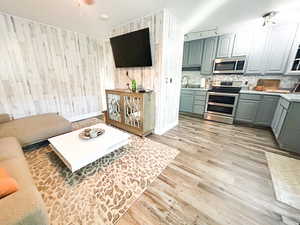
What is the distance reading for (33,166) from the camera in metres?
1.72

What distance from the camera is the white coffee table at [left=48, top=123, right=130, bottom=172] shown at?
4.67 ft

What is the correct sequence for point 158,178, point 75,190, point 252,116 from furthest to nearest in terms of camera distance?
1. point 252,116
2. point 158,178
3. point 75,190

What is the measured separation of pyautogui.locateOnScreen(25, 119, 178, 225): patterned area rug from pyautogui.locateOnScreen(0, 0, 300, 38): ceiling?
2.52 m

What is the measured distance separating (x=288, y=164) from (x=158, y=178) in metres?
2.08

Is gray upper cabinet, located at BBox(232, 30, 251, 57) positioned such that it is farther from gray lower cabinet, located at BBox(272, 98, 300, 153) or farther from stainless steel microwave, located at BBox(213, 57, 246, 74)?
gray lower cabinet, located at BBox(272, 98, 300, 153)

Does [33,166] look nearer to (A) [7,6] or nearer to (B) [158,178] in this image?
(B) [158,178]

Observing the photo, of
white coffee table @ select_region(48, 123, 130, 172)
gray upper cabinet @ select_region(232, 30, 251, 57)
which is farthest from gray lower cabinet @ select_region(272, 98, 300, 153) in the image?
white coffee table @ select_region(48, 123, 130, 172)

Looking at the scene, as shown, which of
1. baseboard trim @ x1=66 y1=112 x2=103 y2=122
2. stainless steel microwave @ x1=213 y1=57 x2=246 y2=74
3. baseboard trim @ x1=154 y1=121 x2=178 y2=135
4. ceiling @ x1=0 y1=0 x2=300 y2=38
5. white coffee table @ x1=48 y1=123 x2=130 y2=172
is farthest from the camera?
baseboard trim @ x1=66 y1=112 x2=103 y2=122

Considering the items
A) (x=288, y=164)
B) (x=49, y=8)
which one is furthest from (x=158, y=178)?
(x=49, y=8)

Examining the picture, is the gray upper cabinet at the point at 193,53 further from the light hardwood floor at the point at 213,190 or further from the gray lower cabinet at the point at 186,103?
the light hardwood floor at the point at 213,190

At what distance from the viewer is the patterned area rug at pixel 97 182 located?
114 cm

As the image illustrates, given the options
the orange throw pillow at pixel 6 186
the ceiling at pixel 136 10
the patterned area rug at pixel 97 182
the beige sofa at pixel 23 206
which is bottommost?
the patterned area rug at pixel 97 182

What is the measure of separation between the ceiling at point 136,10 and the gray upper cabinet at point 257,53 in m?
0.73

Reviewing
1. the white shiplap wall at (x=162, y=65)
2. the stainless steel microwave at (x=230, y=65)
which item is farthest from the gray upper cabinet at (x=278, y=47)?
the white shiplap wall at (x=162, y=65)
